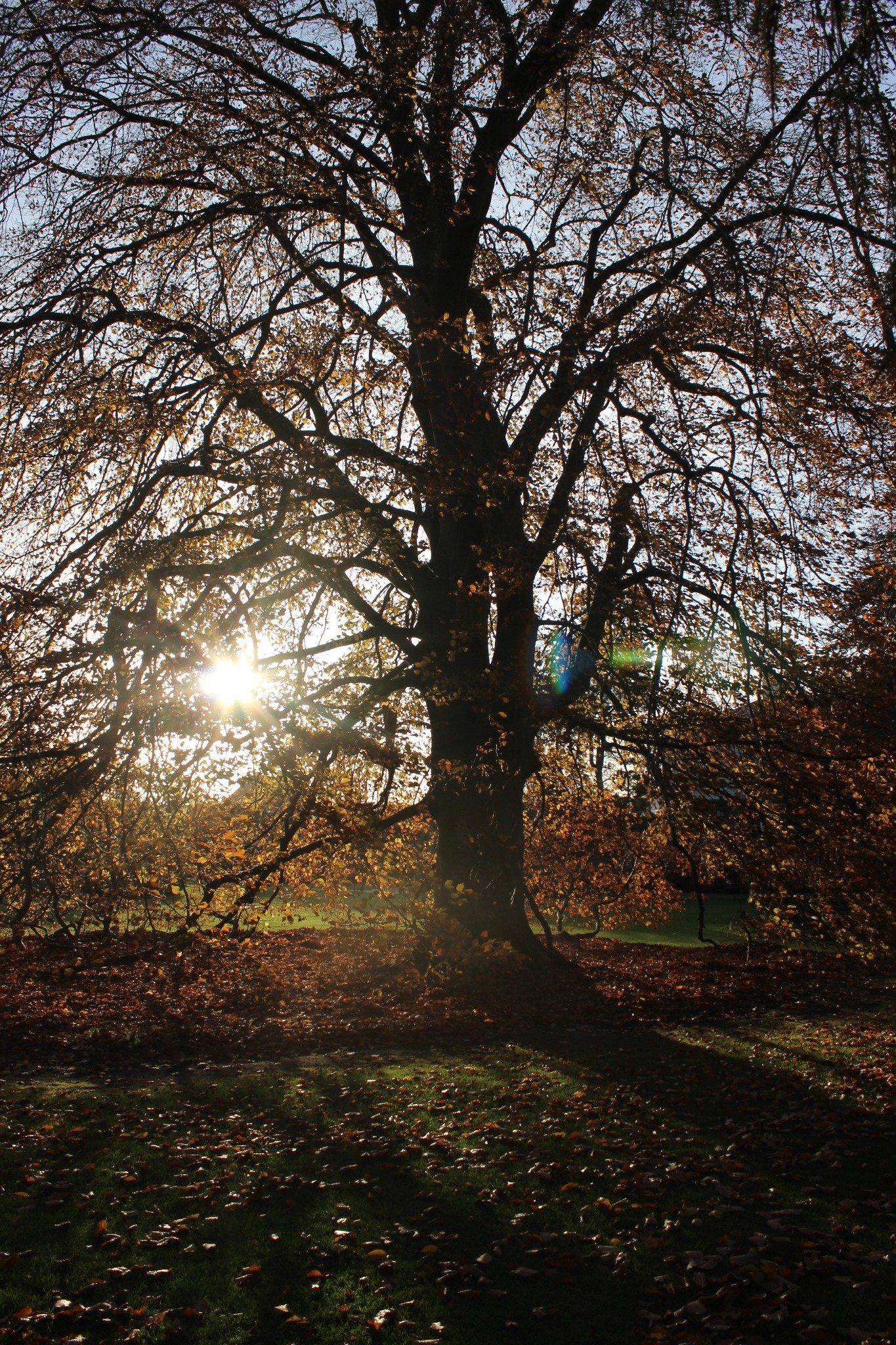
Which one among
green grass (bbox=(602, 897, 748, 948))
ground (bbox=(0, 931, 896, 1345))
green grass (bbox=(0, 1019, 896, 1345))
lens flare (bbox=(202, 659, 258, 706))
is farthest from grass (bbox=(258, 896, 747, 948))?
green grass (bbox=(0, 1019, 896, 1345))

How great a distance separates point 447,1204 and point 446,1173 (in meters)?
0.53

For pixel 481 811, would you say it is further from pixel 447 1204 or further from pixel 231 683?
pixel 447 1204

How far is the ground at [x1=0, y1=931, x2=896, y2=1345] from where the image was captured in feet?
14.0

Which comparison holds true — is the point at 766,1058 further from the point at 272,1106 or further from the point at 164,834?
the point at 164,834

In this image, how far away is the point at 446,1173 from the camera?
598 centimetres

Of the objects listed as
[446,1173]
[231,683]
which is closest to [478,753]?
[231,683]

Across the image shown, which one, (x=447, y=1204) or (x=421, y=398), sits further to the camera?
(x=421, y=398)

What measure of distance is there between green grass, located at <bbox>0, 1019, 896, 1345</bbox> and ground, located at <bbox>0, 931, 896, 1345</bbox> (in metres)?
0.02

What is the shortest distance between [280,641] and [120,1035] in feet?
20.2

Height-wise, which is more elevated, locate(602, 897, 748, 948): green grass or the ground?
the ground

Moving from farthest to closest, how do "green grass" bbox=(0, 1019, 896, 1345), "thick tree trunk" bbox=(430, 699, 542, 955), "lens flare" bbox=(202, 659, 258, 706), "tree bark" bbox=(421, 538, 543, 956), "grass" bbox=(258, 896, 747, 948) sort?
"grass" bbox=(258, 896, 747, 948) < "thick tree trunk" bbox=(430, 699, 542, 955) < "tree bark" bbox=(421, 538, 543, 956) < "lens flare" bbox=(202, 659, 258, 706) < "green grass" bbox=(0, 1019, 896, 1345)

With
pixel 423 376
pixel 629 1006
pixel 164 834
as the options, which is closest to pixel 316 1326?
pixel 164 834

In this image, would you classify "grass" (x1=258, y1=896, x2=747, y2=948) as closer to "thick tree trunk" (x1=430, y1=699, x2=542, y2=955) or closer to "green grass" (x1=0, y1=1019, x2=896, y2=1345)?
"thick tree trunk" (x1=430, y1=699, x2=542, y2=955)

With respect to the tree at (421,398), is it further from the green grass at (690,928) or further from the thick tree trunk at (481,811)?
the green grass at (690,928)
